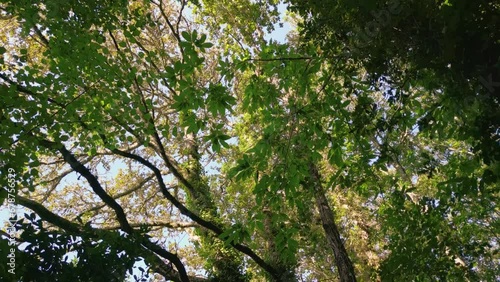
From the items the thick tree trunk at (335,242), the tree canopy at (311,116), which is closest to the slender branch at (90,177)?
the tree canopy at (311,116)

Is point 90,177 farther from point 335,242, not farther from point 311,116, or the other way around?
point 335,242

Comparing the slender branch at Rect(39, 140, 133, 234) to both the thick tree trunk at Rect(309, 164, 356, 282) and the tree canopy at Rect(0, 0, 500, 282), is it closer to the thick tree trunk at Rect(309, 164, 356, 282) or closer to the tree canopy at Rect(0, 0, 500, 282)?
the tree canopy at Rect(0, 0, 500, 282)

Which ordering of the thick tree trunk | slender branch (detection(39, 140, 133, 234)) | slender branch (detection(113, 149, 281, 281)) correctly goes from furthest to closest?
slender branch (detection(113, 149, 281, 281)) < the thick tree trunk < slender branch (detection(39, 140, 133, 234))

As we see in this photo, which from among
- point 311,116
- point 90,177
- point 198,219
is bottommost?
point 311,116

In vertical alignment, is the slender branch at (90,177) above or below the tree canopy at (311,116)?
above

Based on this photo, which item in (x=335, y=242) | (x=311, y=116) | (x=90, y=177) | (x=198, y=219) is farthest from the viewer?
(x=198, y=219)

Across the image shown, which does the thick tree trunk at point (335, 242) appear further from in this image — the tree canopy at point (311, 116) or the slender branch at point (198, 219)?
the slender branch at point (198, 219)

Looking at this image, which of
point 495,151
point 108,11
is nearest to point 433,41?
point 495,151

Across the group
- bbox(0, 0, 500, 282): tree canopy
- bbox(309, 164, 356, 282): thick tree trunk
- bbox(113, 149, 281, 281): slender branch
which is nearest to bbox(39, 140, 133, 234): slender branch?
bbox(0, 0, 500, 282): tree canopy

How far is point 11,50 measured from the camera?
10164mm

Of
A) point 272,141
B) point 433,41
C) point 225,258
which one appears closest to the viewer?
point 433,41

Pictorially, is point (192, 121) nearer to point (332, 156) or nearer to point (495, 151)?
point (332, 156)

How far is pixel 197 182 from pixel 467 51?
9.77 metres

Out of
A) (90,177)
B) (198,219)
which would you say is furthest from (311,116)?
(198,219)
